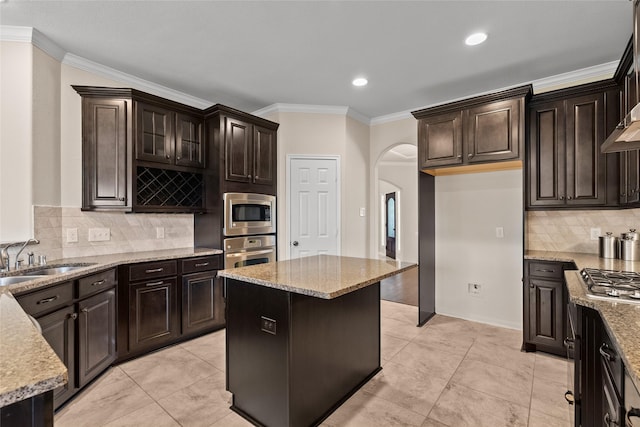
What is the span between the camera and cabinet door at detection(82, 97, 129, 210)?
3.02m

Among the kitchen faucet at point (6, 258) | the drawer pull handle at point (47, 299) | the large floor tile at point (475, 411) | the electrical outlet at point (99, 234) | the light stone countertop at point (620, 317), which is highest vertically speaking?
the electrical outlet at point (99, 234)

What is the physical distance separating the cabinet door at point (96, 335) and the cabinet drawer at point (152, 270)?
21cm

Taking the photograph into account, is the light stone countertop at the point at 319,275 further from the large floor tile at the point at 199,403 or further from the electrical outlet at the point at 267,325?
the large floor tile at the point at 199,403

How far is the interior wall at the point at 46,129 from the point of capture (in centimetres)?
266

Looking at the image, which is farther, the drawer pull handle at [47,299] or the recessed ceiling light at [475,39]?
the recessed ceiling light at [475,39]

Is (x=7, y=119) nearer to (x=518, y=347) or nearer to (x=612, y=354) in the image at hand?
(x=612, y=354)

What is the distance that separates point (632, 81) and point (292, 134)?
3327 mm

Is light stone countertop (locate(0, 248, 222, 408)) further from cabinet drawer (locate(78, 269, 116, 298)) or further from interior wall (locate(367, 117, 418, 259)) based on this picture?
interior wall (locate(367, 117, 418, 259))

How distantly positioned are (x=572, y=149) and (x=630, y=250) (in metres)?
1.01

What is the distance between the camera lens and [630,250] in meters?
2.60

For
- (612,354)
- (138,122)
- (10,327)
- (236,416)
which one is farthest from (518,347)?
(138,122)

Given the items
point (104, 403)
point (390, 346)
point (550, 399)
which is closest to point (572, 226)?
point (550, 399)

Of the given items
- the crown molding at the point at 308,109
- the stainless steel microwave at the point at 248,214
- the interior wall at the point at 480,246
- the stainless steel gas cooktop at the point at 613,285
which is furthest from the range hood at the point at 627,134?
the stainless steel microwave at the point at 248,214

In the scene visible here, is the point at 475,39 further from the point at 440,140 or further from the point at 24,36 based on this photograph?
the point at 24,36
